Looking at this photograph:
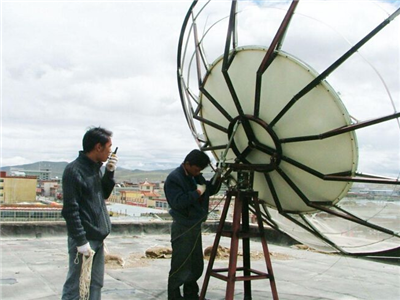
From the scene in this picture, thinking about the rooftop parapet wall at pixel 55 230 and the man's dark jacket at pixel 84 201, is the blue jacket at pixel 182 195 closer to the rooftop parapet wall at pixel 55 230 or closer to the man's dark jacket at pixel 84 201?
the man's dark jacket at pixel 84 201

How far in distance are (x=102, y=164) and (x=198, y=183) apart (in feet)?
4.61

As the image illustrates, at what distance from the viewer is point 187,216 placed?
5.26 meters

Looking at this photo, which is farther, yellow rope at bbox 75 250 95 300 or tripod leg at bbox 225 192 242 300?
tripod leg at bbox 225 192 242 300

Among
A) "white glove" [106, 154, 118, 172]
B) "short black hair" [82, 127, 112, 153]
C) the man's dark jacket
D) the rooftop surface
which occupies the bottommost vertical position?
the rooftop surface

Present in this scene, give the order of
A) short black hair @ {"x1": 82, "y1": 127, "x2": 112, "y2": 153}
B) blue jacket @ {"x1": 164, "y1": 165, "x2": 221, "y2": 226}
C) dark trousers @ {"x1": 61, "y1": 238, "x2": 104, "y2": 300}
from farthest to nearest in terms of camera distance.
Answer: blue jacket @ {"x1": 164, "y1": 165, "x2": 221, "y2": 226}
short black hair @ {"x1": 82, "y1": 127, "x2": 112, "y2": 153}
dark trousers @ {"x1": 61, "y1": 238, "x2": 104, "y2": 300}

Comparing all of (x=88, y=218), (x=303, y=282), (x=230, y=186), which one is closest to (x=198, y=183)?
(x=230, y=186)

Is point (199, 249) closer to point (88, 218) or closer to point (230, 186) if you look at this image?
point (230, 186)

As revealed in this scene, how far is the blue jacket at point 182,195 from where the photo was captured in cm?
516

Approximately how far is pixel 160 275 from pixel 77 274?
3323 millimetres

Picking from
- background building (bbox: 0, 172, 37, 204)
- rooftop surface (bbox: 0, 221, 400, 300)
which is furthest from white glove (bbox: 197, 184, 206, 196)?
background building (bbox: 0, 172, 37, 204)

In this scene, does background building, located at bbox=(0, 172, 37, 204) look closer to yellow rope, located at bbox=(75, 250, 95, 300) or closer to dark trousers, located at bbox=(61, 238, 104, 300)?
dark trousers, located at bbox=(61, 238, 104, 300)

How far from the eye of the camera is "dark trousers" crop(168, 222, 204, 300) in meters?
5.27

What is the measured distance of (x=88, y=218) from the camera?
406cm

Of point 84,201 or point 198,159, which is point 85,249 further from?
point 198,159
